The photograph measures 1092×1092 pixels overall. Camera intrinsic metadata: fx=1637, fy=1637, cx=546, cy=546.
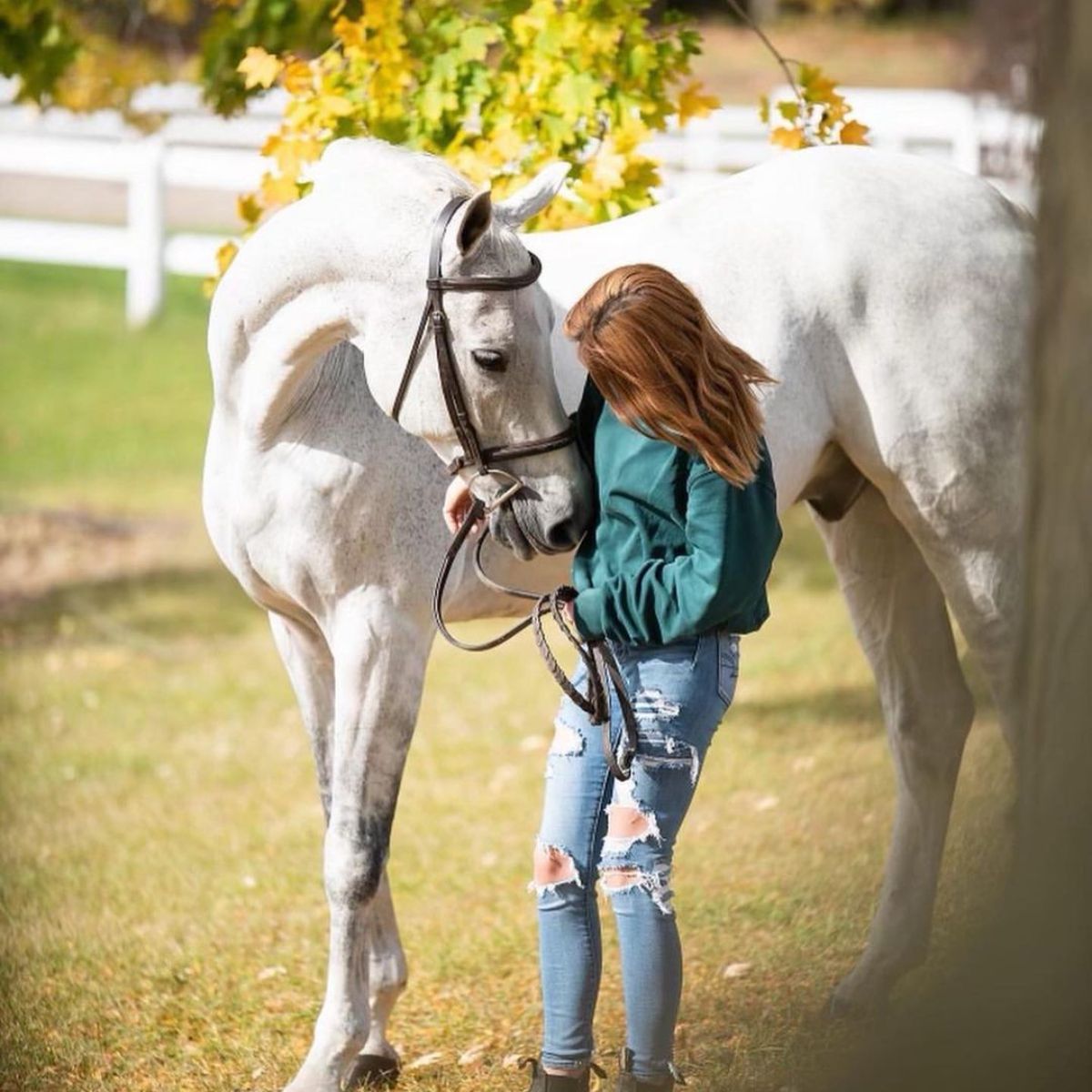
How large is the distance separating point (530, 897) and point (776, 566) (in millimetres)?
4508

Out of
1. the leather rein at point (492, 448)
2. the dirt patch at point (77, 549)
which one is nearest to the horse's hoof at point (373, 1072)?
the leather rein at point (492, 448)

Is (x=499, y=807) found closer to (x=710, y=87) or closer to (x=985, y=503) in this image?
(x=985, y=503)

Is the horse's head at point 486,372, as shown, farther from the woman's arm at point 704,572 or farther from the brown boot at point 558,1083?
the brown boot at point 558,1083

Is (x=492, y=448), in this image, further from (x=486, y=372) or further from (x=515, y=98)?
(x=515, y=98)

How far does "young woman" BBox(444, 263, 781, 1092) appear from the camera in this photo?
279 centimetres

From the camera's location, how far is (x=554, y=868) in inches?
117

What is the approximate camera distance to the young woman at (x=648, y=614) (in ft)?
9.16

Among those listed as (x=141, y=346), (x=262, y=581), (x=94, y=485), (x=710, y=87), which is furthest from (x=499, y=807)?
(x=710, y=87)

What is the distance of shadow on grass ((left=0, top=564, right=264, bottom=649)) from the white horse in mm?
4994

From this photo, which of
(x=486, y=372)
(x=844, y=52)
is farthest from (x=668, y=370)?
(x=844, y=52)

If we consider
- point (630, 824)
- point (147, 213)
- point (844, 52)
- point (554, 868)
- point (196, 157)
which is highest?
point (630, 824)

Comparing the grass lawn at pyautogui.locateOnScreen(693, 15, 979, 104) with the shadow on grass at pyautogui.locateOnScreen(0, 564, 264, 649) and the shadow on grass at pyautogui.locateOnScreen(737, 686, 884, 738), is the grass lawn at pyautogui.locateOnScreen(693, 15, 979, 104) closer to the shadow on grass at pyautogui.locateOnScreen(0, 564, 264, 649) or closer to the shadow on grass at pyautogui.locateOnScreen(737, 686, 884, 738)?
the shadow on grass at pyautogui.locateOnScreen(0, 564, 264, 649)

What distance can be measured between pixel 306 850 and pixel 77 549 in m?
4.57

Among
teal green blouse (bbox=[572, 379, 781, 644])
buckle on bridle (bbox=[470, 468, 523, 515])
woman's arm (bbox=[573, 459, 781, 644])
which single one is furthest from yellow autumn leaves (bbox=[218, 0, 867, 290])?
woman's arm (bbox=[573, 459, 781, 644])
